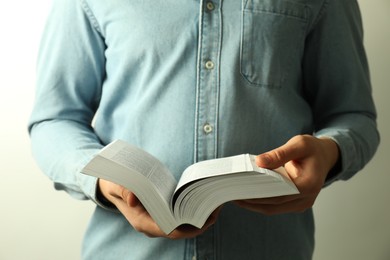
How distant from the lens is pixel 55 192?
1184 mm

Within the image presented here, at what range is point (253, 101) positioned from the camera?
0.68 metres

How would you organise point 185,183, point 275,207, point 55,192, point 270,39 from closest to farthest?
point 185,183 → point 275,207 → point 270,39 → point 55,192

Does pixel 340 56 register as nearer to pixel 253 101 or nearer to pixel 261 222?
pixel 253 101

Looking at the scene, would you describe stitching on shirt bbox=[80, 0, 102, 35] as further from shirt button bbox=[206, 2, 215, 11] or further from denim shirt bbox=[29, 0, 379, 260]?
shirt button bbox=[206, 2, 215, 11]

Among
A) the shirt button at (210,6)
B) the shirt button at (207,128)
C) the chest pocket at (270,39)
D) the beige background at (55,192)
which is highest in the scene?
the shirt button at (210,6)

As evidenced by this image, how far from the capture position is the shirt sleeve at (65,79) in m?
0.71

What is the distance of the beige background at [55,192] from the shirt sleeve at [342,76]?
376 mm

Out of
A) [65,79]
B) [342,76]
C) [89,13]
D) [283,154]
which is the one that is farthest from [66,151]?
[342,76]

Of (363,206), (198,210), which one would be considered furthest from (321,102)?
(363,206)

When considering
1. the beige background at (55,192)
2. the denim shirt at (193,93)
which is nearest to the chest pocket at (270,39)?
the denim shirt at (193,93)

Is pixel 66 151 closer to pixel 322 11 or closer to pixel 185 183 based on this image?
pixel 185 183

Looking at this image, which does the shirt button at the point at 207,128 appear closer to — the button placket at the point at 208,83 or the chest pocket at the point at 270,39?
the button placket at the point at 208,83

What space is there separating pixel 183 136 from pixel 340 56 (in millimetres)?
339

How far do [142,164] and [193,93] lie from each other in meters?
0.20
